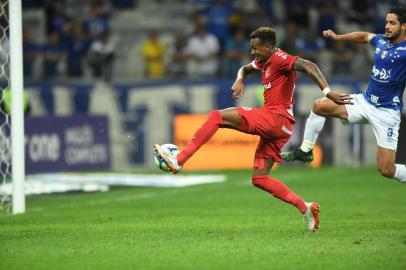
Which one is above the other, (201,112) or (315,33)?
(315,33)

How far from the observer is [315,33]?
24047 mm

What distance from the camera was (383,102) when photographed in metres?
10.4

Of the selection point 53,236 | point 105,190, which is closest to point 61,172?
point 105,190

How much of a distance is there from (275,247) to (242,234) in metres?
1.16

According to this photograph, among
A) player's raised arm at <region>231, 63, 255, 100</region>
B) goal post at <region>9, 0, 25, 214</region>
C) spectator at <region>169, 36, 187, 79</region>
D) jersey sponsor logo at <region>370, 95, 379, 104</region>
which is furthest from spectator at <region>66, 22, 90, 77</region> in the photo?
jersey sponsor logo at <region>370, 95, 379, 104</region>

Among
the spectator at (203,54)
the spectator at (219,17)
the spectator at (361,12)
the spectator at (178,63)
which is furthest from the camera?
the spectator at (361,12)

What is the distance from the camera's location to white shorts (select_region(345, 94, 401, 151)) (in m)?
10.4

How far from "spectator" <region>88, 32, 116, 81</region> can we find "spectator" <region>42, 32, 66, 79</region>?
Result: 750 mm

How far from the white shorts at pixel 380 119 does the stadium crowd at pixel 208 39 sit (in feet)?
38.6

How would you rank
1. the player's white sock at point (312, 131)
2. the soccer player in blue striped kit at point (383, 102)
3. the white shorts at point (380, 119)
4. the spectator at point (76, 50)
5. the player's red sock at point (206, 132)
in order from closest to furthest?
the player's red sock at point (206, 132) → the soccer player in blue striped kit at point (383, 102) → the white shorts at point (380, 119) → the player's white sock at point (312, 131) → the spectator at point (76, 50)

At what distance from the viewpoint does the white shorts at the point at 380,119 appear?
10.4 meters

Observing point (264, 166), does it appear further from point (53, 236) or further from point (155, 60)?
point (155, 60)

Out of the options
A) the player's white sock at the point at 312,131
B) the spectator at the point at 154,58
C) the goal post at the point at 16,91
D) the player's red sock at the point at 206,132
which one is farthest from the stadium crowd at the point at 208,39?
the player's red sock at the point at 206,132

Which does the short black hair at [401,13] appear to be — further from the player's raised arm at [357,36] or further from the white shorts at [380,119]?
the white shorts at [380,119]
